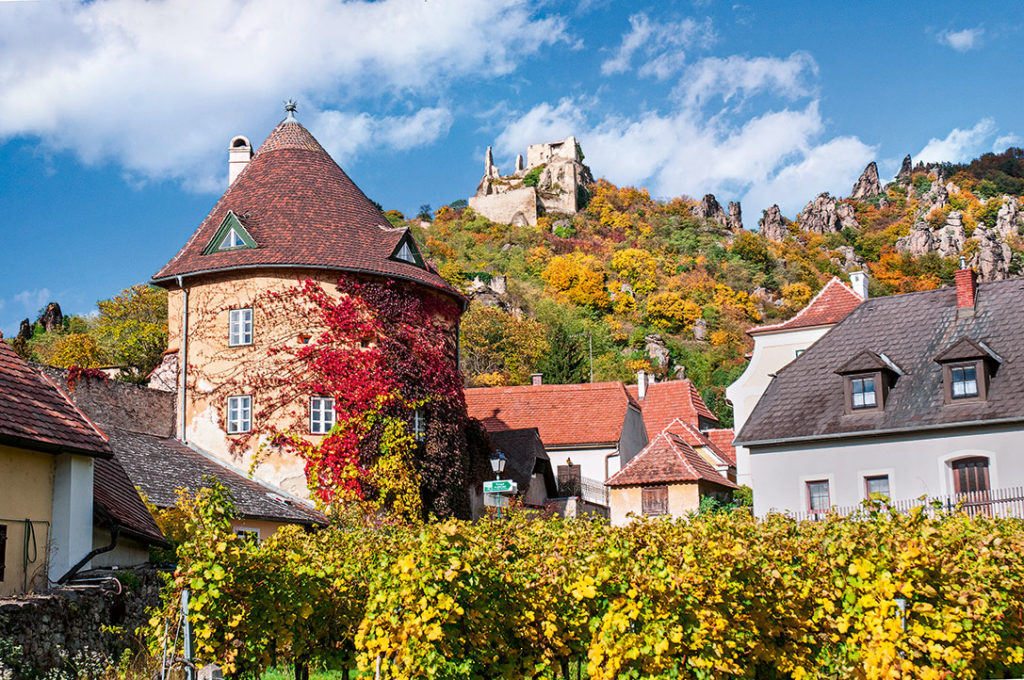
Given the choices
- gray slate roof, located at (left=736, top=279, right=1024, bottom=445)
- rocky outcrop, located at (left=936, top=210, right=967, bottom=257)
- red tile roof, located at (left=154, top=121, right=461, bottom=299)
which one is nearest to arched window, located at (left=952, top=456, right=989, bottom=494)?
gray slate roof, located at (left=736, top=279, right=1024, bottom=445)

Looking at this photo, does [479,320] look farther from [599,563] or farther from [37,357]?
[599,563]

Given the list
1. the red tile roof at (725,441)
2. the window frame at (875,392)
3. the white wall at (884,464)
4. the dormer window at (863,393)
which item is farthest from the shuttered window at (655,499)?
the red tile roof at (725,441)

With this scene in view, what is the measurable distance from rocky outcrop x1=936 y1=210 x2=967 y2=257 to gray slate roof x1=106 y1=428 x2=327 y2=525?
4400 inches

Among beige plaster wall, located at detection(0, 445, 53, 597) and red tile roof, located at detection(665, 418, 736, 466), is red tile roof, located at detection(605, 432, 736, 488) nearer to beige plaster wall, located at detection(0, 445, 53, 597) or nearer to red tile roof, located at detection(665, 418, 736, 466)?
red tile roof, located at detection(665, 418, 736, 466)

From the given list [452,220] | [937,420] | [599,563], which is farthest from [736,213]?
[599,563]

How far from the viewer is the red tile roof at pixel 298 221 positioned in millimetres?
29469

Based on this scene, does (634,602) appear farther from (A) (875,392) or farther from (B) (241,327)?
(A) (875,392)

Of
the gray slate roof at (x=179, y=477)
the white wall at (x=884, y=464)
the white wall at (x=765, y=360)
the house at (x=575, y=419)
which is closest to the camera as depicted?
the gray slate roof at (x=179, y=477)

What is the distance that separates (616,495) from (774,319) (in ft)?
211

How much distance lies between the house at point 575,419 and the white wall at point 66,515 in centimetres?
3113

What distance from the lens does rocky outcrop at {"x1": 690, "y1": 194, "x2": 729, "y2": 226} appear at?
13400 centimetres

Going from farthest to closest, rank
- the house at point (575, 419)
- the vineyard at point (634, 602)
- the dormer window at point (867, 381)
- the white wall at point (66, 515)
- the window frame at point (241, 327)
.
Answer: the house at point (575, 419), the dormer window at point (867, 381), the window frame at point (241, 327), the white wall at point (66, 515), the vineyard at point (634, 602)

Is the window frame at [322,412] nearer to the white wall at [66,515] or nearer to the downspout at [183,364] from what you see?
the downspout at [183,364]

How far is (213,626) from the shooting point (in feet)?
37.9
